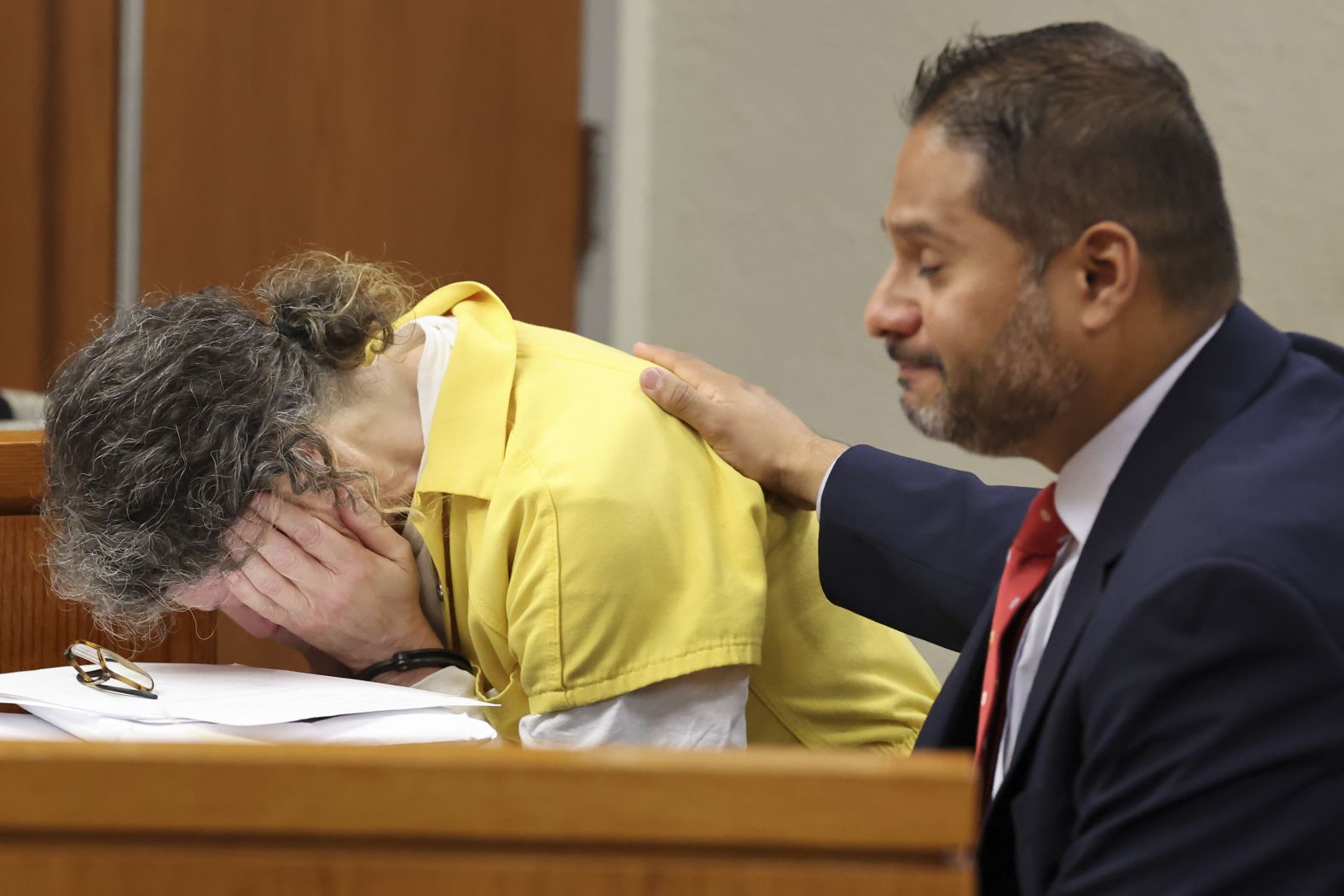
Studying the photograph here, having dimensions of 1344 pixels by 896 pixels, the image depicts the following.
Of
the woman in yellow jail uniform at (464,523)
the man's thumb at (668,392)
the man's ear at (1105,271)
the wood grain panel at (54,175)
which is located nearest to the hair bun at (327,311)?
the woman in yellow jail uniform at (464,523)

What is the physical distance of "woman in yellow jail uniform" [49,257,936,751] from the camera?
1126 mm

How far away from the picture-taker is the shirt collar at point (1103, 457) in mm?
851

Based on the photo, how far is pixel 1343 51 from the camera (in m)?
2.40

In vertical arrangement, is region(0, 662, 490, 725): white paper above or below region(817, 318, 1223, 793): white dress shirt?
below

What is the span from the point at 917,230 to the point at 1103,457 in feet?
0.56

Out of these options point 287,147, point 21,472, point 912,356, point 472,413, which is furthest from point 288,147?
point 912,356

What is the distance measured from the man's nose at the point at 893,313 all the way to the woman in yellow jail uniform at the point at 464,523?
314mm

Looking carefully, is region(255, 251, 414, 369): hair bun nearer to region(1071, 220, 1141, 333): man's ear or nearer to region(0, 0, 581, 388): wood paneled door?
region(1071, 220, 1141, 333): man's ear

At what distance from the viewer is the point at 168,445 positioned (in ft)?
3.75

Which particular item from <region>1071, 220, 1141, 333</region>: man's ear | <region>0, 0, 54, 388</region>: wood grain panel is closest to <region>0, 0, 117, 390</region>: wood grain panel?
<region>0, 0, 54, 388</region>: wood grain panel

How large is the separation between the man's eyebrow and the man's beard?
0.19 feet

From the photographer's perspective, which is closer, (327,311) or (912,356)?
(912,356)

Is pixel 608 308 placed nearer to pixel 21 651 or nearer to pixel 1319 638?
pixel 21 651

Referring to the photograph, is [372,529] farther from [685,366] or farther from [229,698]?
[685,366]
